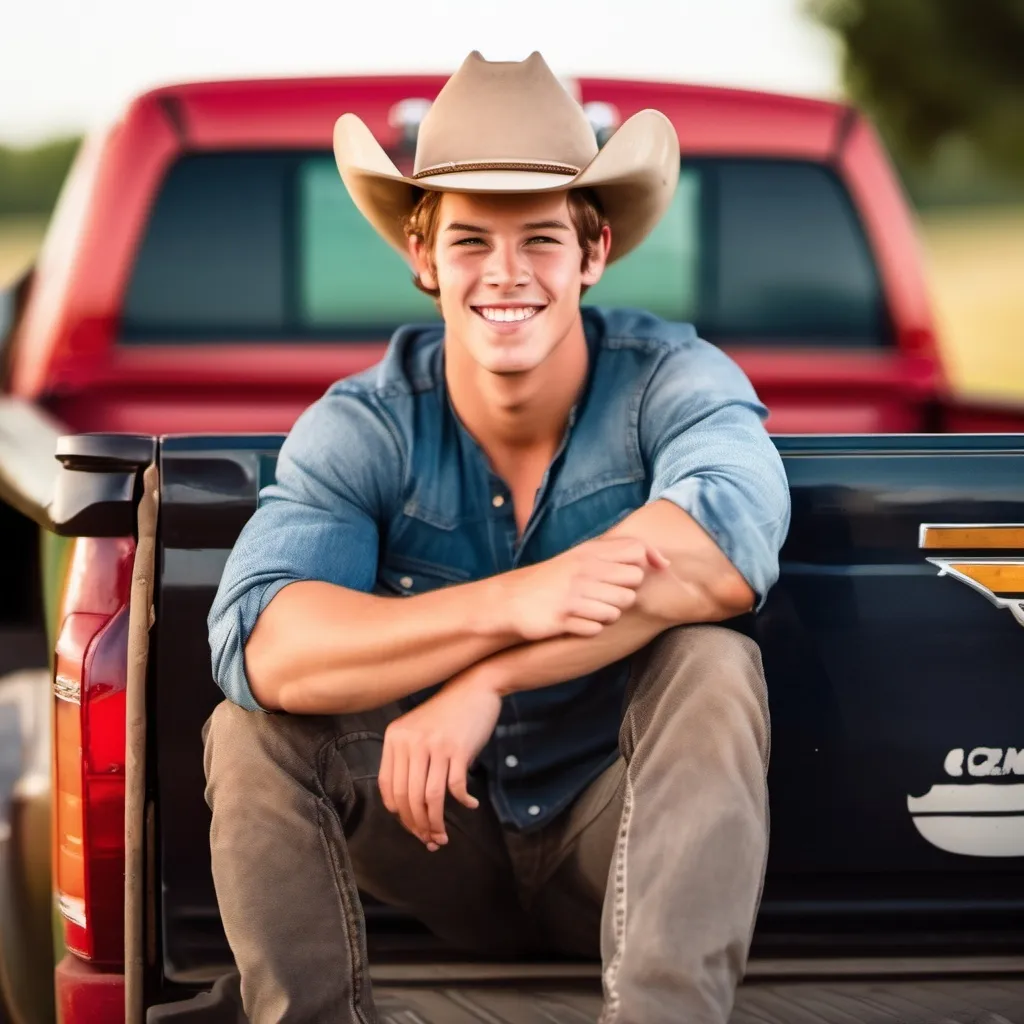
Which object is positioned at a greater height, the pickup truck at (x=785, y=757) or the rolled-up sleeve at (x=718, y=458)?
the rolled-up sleeve at (x=718, y=458)

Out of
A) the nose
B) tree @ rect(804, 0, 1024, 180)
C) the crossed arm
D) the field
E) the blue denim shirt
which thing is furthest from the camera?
tree @ rect(804, 0, 1024, 180)

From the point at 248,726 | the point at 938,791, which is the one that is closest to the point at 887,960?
the point at 938,791

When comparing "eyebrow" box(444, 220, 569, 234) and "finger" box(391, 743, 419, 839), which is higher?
"eyebrow" box(444, 220, 569, 234)

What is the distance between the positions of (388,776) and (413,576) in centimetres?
35

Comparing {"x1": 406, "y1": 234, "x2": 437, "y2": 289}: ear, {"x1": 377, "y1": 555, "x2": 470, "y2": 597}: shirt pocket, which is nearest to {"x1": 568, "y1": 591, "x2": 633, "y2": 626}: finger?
{"x1": 377, "y1": 555, "x2": 470, "y2": 597}: shirt pocket

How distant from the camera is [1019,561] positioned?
219 cm

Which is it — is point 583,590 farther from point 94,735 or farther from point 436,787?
point 94,735

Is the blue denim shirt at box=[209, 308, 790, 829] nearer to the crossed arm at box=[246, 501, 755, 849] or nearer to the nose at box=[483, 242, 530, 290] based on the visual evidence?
the crossed arm at box=[246, 501, 755, 849]

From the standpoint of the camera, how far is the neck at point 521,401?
97.8 inches

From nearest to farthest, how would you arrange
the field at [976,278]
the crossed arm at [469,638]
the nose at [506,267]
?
the crossed arm at [469,638]
the nose at [506,267]
the field at [976,278]

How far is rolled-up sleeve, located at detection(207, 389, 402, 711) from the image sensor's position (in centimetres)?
215

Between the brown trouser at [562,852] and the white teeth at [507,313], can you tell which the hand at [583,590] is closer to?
Result: the brown trouser at [562,852]

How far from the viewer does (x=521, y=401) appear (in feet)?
8.09

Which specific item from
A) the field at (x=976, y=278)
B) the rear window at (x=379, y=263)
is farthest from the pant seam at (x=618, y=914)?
the field at (x=976, y=278)
